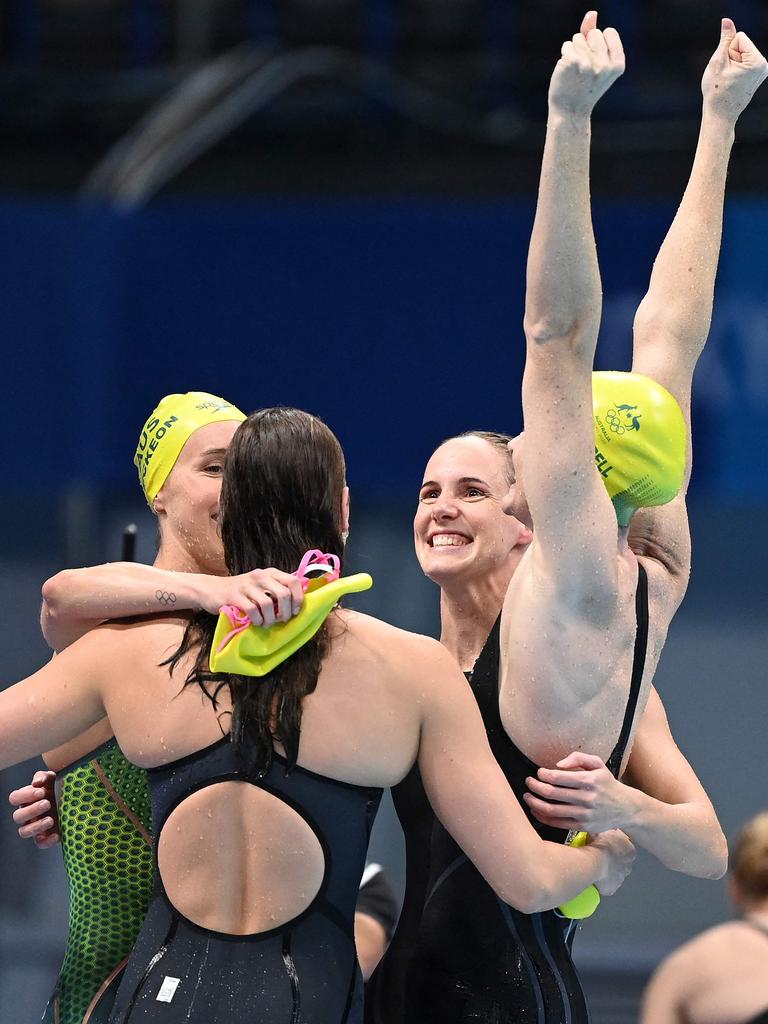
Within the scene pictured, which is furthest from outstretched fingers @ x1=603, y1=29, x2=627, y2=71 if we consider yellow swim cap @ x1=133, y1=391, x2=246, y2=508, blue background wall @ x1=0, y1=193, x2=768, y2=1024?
blue background wall @ x1=0, y1=193, x2=768, y2=1024

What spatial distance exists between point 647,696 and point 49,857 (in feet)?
13.5

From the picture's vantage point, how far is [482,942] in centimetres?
229

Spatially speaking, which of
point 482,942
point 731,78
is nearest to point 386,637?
point 482,942

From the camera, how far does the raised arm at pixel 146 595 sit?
191 centimetres

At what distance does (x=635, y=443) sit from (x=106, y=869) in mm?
1149

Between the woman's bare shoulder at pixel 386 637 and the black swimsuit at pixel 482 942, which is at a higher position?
the woman's bare shoulder at pixel 386 637

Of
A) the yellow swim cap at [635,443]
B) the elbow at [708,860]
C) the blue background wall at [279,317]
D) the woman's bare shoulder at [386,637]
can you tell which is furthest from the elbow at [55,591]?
the blue background wall at [279,317]

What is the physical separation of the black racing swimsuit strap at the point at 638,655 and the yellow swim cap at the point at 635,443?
0.34 ft

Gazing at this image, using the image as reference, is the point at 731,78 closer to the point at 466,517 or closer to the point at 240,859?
the point at 466,517

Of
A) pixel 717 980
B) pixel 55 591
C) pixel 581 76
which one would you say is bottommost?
pixel 717 980

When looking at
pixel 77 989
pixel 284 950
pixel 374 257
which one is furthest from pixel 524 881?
pixel 374 257

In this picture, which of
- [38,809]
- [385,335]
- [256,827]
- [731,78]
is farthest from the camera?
[385,335]

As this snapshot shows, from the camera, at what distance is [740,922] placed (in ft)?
9.17

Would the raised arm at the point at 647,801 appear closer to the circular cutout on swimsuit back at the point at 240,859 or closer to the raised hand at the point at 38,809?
the circular cutout on swimsuit back at the point at 240,859
